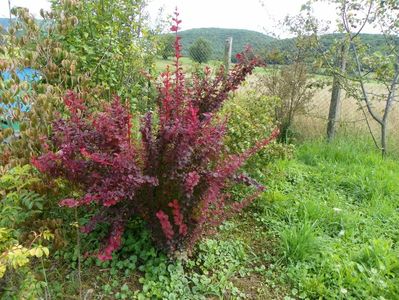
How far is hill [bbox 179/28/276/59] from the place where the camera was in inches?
238

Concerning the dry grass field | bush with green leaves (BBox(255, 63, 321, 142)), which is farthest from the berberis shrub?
the dry grass field

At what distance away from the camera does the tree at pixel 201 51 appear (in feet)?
22.9

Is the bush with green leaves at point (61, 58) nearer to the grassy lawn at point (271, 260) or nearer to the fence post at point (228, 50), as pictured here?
the grassy lawn at point (271, 260)

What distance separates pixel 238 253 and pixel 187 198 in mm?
753

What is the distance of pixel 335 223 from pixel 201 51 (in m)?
5.36

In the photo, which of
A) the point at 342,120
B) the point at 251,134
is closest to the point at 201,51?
the point at 342,120

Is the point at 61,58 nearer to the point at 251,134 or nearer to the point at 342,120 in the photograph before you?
the point at 251,134

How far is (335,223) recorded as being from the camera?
2.76 m

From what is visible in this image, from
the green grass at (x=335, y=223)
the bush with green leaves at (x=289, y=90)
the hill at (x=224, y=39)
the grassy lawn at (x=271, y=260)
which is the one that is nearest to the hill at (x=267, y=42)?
the hill at (x=224, y=39)

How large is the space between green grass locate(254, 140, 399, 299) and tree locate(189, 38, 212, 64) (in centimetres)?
360

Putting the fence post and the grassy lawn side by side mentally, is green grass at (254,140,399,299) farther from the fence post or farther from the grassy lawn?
the fence post

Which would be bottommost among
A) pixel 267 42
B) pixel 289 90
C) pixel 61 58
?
pixel 289 90

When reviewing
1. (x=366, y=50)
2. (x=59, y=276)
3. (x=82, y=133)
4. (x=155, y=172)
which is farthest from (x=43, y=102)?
(x=366, y=50)

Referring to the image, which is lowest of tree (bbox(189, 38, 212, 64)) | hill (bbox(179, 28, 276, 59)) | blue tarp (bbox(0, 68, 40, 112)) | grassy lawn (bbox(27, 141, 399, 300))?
grassy lawn (bbox(27, 141, 399, 300))
